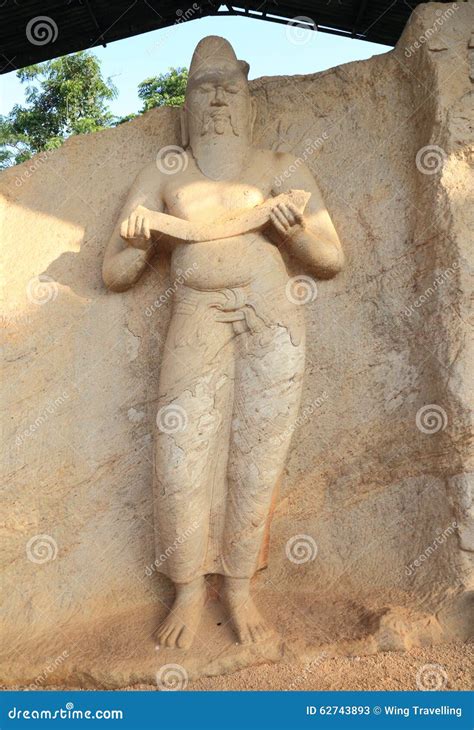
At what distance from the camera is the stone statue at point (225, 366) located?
384cm

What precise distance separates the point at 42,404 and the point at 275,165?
6.24ft

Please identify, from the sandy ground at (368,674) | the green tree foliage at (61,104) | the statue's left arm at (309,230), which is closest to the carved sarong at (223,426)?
the statue's left arm at (309,230)

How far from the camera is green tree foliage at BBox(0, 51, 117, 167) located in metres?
12.7

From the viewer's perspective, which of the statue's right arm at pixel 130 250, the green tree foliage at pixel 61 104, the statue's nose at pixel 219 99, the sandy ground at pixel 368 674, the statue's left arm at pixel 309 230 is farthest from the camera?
the green tree foliage at pixel 61 104

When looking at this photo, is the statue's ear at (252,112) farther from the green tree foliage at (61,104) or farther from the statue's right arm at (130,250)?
the green tree foliage at (61,104)

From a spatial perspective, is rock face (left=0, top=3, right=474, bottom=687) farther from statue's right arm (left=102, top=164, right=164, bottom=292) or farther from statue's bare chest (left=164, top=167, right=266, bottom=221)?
statue's bare chest (left=164, top=167, right=266, bottom=221)

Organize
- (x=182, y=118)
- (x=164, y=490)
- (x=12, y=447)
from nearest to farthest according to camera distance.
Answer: (x=164, y=490) < (x=12, y=447) < (x=182, y=118)

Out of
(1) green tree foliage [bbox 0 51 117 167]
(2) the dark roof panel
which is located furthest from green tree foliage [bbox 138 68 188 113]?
(2) the dark roof panel

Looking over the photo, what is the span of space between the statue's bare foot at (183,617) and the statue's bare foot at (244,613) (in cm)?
15

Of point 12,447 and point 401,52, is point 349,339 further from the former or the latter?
point 12,447

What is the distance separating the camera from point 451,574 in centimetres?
371

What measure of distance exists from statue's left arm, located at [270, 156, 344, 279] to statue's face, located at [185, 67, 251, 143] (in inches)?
16.2

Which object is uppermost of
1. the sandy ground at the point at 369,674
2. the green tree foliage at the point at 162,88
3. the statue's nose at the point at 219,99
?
the green tree foliage at the point at 162,88

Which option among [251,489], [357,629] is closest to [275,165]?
[251,489]
